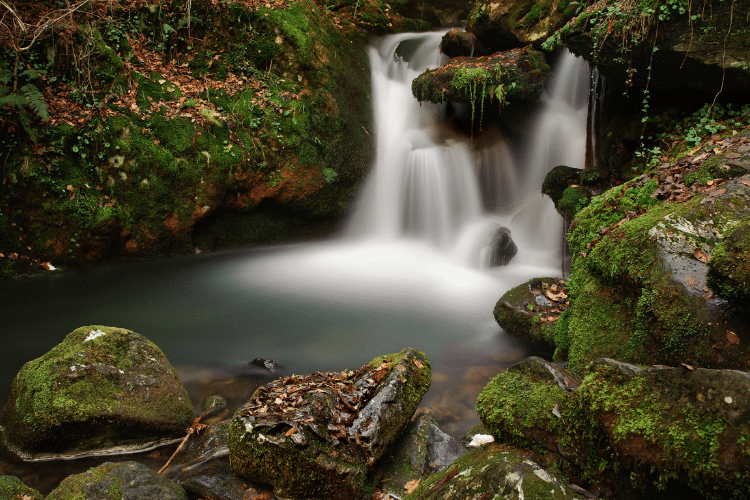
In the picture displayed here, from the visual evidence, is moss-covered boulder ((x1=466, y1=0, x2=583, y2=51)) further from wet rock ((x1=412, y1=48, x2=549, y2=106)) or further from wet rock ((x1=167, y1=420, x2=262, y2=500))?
wet rock ((x1=167, y1=420, x2=262, y2=500))

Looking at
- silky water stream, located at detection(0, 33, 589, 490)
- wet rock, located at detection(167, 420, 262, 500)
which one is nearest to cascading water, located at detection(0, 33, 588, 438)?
silky water stream, located at detection(0, 33, 589, 490)

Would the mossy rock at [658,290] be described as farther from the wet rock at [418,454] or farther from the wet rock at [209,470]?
the wet rock at [209,470]

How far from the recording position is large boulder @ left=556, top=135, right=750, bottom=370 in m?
2.74

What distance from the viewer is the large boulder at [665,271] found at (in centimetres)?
274

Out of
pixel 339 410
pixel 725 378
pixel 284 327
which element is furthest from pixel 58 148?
pixel 725 378

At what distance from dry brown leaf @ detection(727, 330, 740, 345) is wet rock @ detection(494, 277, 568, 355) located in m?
2.50

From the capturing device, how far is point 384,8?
1299cm

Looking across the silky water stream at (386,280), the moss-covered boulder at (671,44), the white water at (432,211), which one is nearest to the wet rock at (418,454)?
the silky water stream at (386,280)

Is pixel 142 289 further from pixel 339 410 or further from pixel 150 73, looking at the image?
pixel 339 410

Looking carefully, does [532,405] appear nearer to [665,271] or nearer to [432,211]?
[665,271]

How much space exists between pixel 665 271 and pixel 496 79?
258 inches

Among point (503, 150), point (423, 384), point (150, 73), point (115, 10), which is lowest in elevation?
point (423, 384)

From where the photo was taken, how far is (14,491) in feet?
8.77

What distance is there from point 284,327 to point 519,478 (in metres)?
5.08
